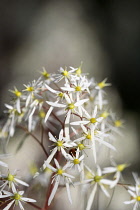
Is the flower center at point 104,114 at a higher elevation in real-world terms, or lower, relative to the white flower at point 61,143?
higher

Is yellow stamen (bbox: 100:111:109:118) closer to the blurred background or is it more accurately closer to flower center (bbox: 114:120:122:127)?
flower center (bbox: 114:120:122:127)

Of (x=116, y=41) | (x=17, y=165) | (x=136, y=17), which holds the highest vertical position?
(x=136, y=17)

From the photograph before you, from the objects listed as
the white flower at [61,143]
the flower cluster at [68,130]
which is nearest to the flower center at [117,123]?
the flower cluster at [68,130]

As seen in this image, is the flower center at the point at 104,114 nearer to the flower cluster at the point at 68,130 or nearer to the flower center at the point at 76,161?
the flower cluster at the point at 68,130

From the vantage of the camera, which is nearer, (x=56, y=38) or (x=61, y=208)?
(x=61, y=208)

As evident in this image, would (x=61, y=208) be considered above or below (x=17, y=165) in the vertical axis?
below

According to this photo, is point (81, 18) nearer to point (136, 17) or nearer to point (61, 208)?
point (136, 17)

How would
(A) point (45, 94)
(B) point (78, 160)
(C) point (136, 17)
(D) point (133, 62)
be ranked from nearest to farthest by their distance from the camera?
(B) point (78, 160) < (A) point (45, 94) < (D) point (133, 62) < (C) point (136, 17)

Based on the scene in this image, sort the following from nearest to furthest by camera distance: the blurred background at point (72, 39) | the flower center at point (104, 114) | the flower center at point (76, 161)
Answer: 1. the flower center at point (76, 161)
2. the flower center at point (104, 114)
3. the blurred background at point (72, 39)

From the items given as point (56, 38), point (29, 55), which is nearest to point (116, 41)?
point (56, 38)
